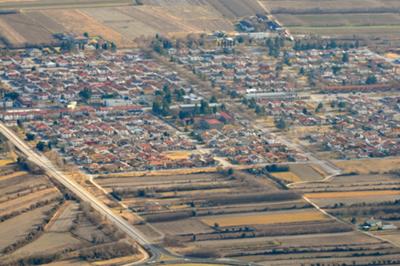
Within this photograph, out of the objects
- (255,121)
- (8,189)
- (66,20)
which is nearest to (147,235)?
(8,189)

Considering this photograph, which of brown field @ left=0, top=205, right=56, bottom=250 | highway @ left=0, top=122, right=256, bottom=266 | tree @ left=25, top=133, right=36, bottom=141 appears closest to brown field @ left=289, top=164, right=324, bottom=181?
highway @ left=0, top=122, right=256, bottom=266

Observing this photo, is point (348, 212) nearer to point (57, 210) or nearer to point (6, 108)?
point (57, 210)

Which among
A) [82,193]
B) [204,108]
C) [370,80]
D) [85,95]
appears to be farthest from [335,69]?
[82,193]

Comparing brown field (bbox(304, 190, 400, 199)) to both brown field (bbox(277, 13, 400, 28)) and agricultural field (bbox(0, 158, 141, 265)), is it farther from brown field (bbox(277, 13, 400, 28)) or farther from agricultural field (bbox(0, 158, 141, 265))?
brown field (bbox(277, 13, 400, 28))

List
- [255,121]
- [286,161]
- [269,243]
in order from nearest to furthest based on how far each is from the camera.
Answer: [269,243] < [286,161] < [255,121]

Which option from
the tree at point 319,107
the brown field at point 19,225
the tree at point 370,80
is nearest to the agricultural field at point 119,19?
the tree at point 370,80
